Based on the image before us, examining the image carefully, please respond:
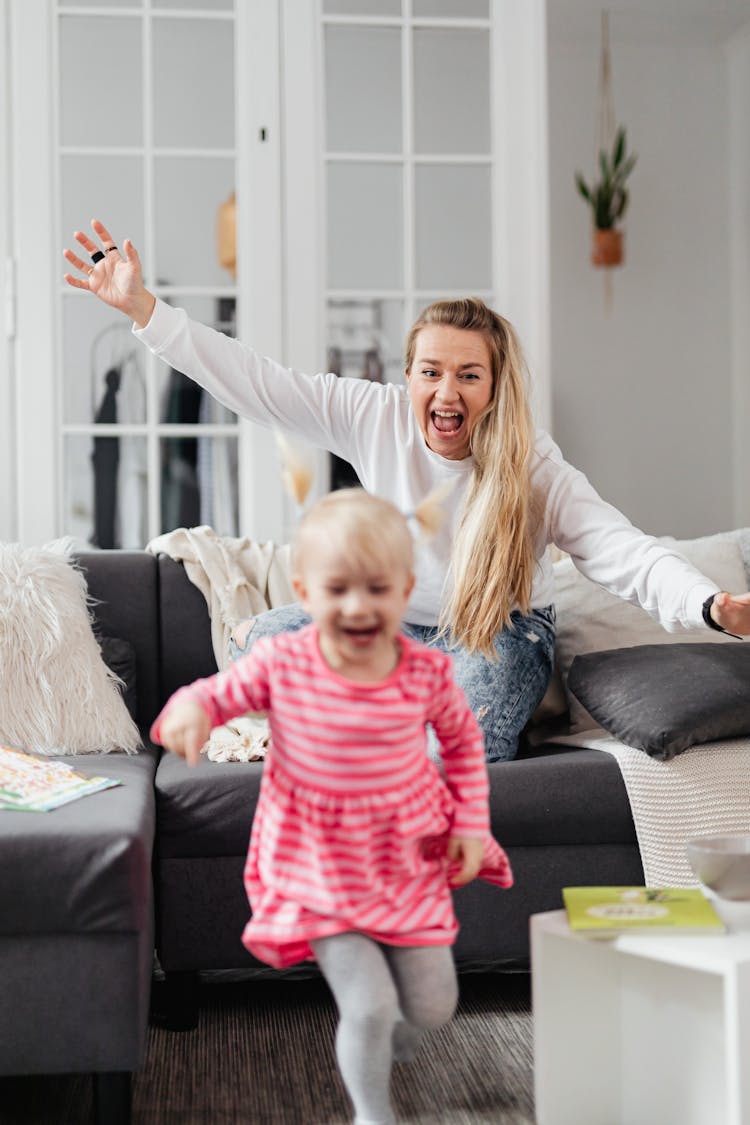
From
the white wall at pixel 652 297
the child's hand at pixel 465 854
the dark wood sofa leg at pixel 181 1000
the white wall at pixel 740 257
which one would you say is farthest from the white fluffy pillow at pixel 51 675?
the white wall at pixel 740 257

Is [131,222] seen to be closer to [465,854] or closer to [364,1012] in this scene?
[465,854]

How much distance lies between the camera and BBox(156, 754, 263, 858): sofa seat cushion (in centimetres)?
203

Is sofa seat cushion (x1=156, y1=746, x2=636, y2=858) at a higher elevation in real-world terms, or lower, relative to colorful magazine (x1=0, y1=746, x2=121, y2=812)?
lower

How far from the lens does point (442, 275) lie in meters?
3.29

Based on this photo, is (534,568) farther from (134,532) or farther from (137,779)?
(134,532)

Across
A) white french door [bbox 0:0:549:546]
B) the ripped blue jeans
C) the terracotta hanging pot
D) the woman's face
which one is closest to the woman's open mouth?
the woman's face

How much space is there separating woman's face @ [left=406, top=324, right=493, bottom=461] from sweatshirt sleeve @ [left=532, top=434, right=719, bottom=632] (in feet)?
0.53

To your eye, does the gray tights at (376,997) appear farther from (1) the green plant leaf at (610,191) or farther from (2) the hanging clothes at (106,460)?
(1) the green plant leaf at (610,191)

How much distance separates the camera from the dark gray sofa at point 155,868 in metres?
1.60

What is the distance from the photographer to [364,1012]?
1.38m

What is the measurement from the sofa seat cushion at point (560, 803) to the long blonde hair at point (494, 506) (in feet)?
0.74

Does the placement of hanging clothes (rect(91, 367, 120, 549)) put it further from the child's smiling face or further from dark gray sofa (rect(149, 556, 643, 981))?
the child's smiling face

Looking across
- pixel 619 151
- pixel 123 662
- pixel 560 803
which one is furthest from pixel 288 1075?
pixel 619 151

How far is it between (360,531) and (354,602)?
0.08 metres
